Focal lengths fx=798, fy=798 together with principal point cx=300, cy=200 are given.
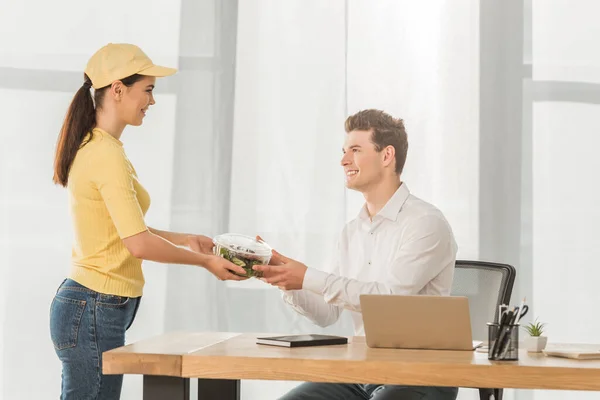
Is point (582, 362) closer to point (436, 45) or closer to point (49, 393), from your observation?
point (436, 45)

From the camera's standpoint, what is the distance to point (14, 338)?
3.42 metres

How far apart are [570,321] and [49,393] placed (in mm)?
2235

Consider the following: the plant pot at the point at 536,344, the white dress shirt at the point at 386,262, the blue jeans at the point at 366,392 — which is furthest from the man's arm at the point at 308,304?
the plant pot at the point at 536,344

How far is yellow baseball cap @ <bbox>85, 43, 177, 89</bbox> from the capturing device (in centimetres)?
220

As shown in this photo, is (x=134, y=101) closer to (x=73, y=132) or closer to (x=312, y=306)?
(x=73, y=132)

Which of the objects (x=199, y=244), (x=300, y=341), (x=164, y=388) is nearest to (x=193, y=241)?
(x=199, y=244)

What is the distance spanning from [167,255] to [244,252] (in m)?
0.21

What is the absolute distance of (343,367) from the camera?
1.57 m

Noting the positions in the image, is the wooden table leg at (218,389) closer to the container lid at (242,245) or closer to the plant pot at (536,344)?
the container lid at (242,245)

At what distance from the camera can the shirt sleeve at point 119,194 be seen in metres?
2.04

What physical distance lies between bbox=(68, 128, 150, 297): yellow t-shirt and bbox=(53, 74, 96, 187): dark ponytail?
0.02 metres

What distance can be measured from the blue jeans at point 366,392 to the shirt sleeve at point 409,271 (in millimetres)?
220

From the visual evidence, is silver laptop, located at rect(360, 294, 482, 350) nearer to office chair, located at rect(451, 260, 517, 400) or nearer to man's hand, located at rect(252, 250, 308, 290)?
man's hand, located at rect(252, 250, 308, 290)

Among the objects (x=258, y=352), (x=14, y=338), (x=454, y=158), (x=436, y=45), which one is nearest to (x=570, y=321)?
(x=454, y=158)
